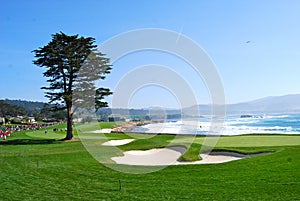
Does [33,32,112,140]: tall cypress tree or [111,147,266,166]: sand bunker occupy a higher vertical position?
[33,32,112,140]: tall cypress tree

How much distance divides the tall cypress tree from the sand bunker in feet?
35.0

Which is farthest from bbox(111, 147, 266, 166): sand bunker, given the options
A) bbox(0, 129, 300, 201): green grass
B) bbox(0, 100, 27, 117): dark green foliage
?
bbox(0, 100, 27, 117): dark green foliage

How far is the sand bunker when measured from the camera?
18.6m

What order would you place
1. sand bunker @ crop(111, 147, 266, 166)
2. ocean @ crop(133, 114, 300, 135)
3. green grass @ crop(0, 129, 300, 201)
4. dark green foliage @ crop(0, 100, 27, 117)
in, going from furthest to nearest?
dark green foliage @ crop(0, 100, 27, 117), ocean @ crop(133, 114, 300, 135), sand bunker @ crop(111, 147, 266, 166), green grass @ crop(0, 129, 300, 201)

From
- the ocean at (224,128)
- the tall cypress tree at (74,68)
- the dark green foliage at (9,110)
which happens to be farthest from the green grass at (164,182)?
the dark green foliage at (9,110)

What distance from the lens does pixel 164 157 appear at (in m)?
21.0

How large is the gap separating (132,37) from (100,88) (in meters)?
17.5

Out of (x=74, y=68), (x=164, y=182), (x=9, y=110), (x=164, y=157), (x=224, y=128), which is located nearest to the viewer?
(x=164, y=182)

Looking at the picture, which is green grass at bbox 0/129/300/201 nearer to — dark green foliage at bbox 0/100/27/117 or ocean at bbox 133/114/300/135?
ocean at bbox 133/114/300/135

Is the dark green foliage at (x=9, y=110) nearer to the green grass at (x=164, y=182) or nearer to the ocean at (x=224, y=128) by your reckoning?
the ocean at (x=224, y=128)

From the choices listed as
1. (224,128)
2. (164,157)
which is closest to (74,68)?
(164,157)

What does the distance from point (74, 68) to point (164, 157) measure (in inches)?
624

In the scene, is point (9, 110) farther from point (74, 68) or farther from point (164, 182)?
point (164, 182)

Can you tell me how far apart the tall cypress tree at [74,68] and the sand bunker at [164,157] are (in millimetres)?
10656
